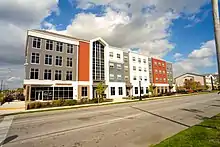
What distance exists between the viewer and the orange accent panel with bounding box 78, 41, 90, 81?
129 ft

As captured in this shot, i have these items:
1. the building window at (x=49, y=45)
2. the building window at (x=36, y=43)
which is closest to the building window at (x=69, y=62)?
the building window at (x=49, y=45)

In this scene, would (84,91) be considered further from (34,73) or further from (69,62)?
(34,73)

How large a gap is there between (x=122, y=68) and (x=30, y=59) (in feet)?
88.8

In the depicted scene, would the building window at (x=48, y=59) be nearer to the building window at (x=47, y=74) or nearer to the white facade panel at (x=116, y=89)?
the building window at (x=47, y=74)

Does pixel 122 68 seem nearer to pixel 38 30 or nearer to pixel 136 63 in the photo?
pixel 136 63

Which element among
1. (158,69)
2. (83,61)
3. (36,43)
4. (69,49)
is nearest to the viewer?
(36,43)

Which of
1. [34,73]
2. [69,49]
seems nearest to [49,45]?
[69,49]

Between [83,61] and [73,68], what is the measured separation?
10.8 feet

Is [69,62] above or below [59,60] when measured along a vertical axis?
below

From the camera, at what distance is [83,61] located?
40.2m

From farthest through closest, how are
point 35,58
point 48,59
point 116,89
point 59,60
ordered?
point 116,89, point 59,60, point 48,59, point 35,58

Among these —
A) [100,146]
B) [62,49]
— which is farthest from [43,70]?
[100,146]

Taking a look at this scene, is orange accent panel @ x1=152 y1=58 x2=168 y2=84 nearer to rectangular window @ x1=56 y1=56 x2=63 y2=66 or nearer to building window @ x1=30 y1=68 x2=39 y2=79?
rectangular window @ x1=56 y1=56 x2=63 y2=66

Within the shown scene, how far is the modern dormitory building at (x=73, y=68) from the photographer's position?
32631mm
